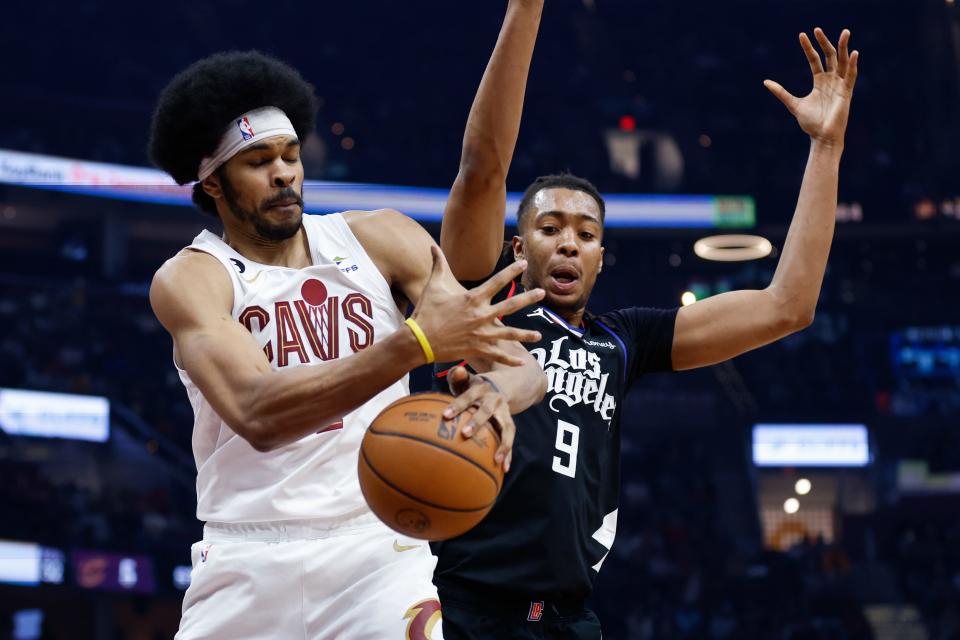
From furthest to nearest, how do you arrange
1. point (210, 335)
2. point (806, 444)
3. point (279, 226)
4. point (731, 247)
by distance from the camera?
point (806, 444), point (731, 247), point (279, 226), point (210, 335)

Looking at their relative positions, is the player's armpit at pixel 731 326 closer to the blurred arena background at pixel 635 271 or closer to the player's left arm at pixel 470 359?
the player's left arm at pixel 470 359

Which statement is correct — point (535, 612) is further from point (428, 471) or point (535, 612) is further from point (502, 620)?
point (428, 471)

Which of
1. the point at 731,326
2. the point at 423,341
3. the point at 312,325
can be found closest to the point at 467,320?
the point at 423,341

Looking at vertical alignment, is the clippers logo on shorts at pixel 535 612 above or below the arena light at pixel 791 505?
above

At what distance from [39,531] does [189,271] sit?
14425mm

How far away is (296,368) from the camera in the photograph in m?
2.71

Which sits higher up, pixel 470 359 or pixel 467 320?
pixel 467 320

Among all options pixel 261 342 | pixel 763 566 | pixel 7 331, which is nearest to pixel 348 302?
pixel 261 342

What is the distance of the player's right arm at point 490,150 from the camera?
11.0ft

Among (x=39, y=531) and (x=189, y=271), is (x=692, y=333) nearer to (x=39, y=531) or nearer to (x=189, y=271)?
(x=189, y=271)

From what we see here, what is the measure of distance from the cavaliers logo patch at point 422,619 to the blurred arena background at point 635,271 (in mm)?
14058

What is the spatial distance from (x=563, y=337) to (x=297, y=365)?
1.22m

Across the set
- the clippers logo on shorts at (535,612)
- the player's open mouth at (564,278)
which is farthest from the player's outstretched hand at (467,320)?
the player's open mouth at (564,278)

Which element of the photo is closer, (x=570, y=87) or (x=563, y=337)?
(x=563, y=337)
